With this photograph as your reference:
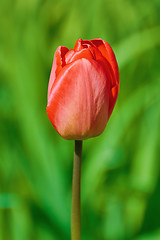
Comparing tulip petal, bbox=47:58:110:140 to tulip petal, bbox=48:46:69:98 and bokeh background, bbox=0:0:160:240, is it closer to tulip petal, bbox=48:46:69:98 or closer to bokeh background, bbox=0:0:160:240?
tulip petal, bbox=48:46:69:98

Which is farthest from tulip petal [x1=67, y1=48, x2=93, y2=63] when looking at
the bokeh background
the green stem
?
the bokeh background

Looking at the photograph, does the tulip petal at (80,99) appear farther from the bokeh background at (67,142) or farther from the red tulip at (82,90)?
the bokeh background at (67,142)

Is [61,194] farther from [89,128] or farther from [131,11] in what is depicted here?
[131,11]

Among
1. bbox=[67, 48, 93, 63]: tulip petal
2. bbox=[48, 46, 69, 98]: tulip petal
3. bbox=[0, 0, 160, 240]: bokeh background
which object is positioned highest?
bbox=[67, 48, 93, 63]: tulip petal

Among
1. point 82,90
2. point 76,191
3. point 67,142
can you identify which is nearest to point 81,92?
point 82,90

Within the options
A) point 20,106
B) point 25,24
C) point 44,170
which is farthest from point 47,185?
point 25,24

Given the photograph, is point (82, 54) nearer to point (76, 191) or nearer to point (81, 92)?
point (81, 92)
